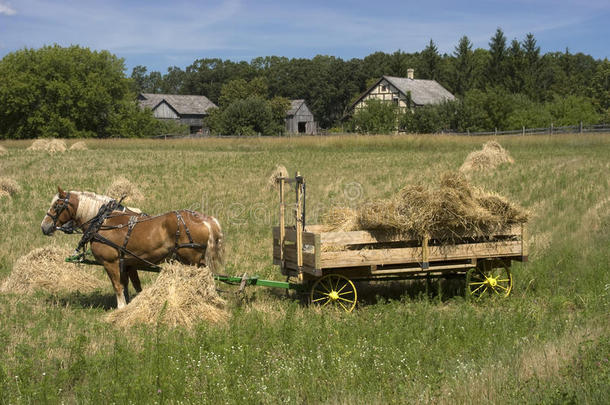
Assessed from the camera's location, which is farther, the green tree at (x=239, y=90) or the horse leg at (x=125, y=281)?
the green tree at (x=239, y=90)

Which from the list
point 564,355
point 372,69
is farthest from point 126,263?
point 372,69

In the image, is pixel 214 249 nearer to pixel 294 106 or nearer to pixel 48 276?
pixel 48 276

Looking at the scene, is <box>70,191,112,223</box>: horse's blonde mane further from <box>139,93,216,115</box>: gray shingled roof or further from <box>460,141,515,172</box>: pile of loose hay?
<box>139,93,216,115</box>: gray shingled roof

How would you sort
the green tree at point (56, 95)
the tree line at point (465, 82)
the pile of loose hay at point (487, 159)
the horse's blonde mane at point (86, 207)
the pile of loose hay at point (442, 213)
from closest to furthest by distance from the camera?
the pile of loose hay at point (442, 213), the horse's blonde mane at point (86, 207), the pile of loose hay at point (487, 159), the tree line at point (465, 82), the green tree at point (56, 95)

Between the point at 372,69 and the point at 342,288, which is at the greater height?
the point at 372,69

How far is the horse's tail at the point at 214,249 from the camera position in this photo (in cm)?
880

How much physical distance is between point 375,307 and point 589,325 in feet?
9.11

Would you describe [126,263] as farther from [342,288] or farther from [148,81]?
[148,81]

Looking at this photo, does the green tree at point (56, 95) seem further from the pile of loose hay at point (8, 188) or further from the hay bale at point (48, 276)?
the hay bale at point (48, 276)

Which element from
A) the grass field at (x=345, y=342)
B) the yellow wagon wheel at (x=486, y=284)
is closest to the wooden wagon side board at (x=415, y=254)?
the yellow wagon wheel at (x=486, y=284)

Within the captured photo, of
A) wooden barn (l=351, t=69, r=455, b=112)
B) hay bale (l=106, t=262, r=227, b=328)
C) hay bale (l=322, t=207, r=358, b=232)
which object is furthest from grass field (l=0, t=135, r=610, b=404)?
wooden barn (l=351, t=69, r=455, b=112)

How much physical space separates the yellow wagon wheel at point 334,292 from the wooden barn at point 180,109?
289 feet

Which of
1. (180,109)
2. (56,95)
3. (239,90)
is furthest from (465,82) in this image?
(56,95)

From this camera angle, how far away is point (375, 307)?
8672 millimetres
